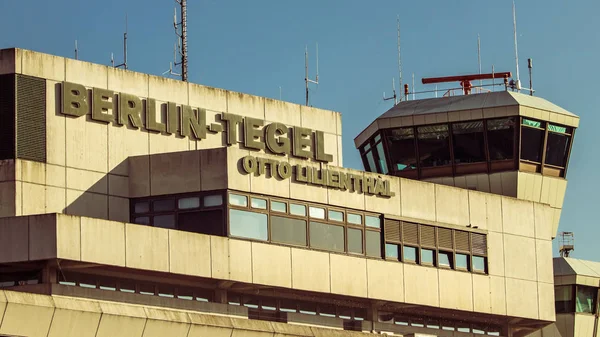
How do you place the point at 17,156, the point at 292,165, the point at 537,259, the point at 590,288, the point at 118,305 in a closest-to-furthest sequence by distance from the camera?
the point at 118,305, the point at 17,156, the point at 292,165, the point at 537,259, the point at 590,288

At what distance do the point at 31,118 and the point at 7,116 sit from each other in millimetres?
722

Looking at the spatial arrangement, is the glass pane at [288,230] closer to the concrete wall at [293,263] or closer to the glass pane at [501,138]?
the concrete wall at [293,263]

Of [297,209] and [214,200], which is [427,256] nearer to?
[297,209]

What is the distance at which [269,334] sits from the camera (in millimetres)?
47719

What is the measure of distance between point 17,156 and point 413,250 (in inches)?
581

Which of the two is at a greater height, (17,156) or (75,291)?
(17,156)

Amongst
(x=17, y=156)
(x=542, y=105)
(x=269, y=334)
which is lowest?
(x=269, y=334)

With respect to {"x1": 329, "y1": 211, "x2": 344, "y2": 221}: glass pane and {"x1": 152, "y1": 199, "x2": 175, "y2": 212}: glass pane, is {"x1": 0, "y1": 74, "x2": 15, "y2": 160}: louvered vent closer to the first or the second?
{"x1": 152, "y1": 199, "x2": 175, "y2": 212}: glass pane

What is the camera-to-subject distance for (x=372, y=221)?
174ft

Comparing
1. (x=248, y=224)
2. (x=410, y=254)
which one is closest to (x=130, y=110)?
(x=248, y=224)

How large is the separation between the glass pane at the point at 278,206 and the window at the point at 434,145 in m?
15.1

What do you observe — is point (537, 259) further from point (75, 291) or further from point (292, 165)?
point (75, 291)

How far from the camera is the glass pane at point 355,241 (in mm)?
52156

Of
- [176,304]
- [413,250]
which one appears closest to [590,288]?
[413,250]
